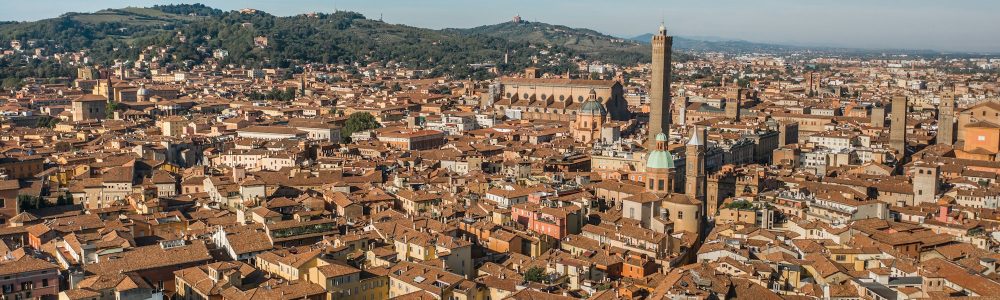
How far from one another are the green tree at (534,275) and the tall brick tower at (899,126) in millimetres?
25597

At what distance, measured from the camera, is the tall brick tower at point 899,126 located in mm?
42000

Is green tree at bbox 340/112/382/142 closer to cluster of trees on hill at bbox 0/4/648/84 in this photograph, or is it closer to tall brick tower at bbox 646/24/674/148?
tall brick tower at bbox 646/24/674/148

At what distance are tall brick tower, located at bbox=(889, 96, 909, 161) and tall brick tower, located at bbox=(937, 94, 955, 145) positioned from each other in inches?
155

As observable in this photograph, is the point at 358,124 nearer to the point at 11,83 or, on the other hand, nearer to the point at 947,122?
the point at 947,122

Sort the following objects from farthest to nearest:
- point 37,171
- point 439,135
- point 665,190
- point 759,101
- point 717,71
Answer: point 717,71 → point 759,101 → point 439,135 → point 37,171 → point 665,190

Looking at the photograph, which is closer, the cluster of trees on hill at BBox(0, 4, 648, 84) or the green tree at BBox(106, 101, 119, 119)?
the green tree at BBox(106, 101, 119, 119)

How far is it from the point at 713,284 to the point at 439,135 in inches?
A: 1153

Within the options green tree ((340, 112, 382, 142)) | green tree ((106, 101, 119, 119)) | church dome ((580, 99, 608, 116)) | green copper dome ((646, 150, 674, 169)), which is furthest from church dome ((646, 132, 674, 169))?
green tree ((106, 101, 119, 119))

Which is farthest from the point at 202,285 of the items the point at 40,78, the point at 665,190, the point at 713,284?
the point at 40,78

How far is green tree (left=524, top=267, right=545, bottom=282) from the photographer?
70.4 feet

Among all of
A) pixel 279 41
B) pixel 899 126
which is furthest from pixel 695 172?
pixel 279 41

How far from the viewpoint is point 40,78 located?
284 feet

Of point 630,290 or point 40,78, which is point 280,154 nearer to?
point 630,290

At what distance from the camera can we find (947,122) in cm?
4547
